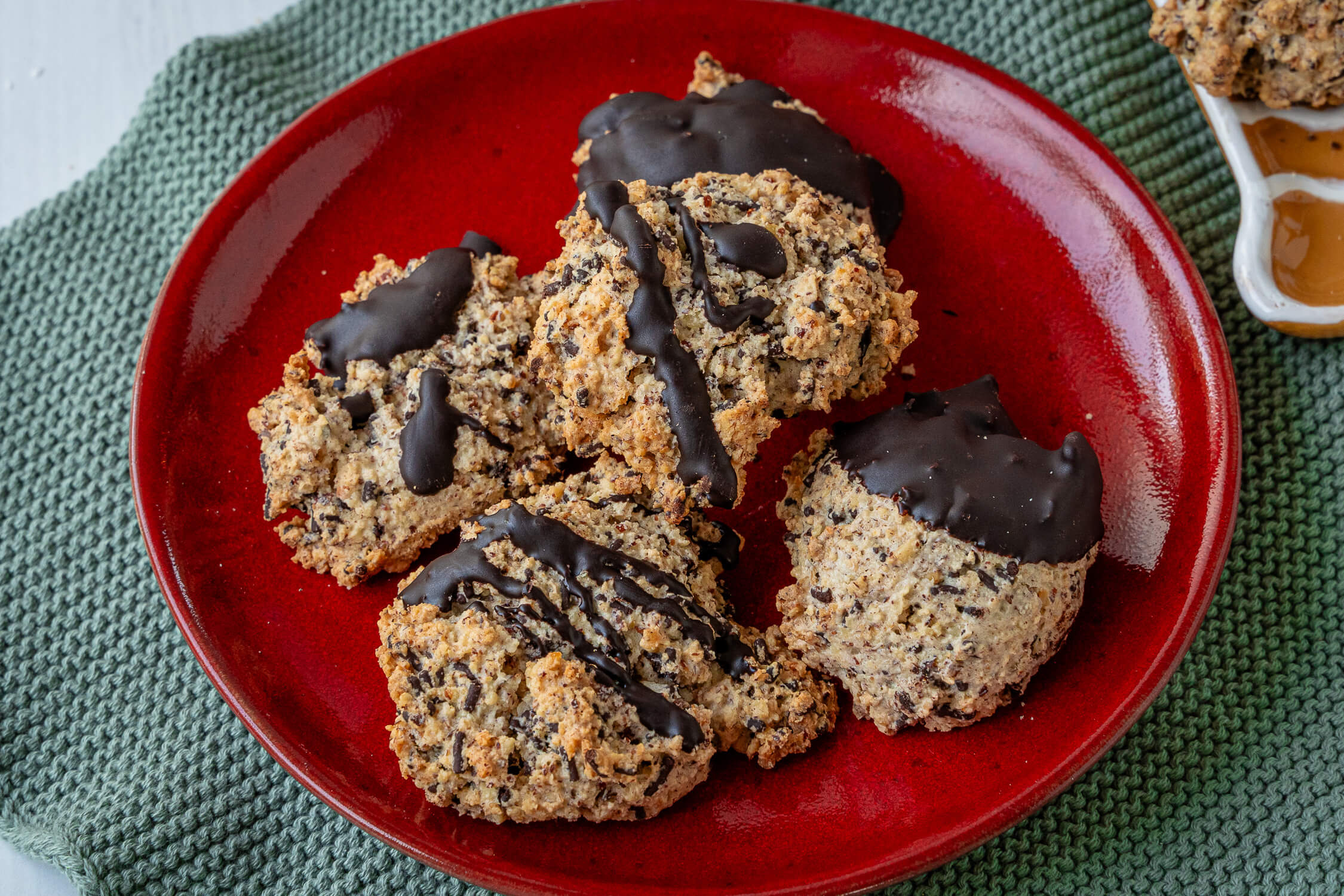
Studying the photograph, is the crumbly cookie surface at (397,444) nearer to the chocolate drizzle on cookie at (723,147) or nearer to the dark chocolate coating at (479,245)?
the dark chocolate coating at (479,245)

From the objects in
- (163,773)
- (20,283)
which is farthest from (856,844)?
(20,283)

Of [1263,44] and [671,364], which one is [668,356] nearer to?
[671,364]

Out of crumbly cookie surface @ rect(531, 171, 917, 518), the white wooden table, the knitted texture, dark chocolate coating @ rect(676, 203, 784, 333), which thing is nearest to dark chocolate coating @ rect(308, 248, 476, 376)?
crumbly cookie surface @ rect(531, 171, 917, 518)

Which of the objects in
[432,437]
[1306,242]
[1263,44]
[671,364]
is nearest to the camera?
[671,364]

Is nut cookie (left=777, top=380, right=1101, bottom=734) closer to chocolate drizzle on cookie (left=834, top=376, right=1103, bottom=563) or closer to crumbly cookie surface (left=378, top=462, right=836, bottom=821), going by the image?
chocolate drizzle on cookie (left=834, top=376, right=1103, bottom=563)

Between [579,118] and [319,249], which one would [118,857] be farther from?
[579,118]

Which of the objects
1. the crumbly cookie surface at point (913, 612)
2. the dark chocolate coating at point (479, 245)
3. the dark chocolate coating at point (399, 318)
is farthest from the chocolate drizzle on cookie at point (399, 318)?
the crumbly cookie surface at point (913, 612)

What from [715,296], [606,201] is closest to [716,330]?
[715,296]
